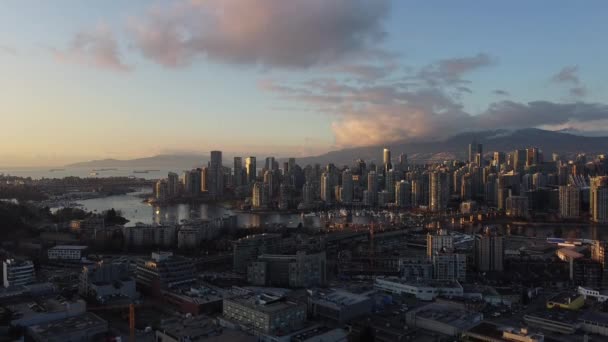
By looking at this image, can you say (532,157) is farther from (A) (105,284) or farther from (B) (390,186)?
(A) (105,284)

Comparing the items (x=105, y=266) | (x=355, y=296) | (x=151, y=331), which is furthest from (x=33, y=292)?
(x=355, y=296)

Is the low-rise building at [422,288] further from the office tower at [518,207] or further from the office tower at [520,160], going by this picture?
the office tower at [520,160]

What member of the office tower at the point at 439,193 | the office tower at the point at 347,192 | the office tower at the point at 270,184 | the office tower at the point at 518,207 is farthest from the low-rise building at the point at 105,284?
the office tower at the point at 347,192

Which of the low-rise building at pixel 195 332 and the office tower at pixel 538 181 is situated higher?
the office tower at pixel 538 181

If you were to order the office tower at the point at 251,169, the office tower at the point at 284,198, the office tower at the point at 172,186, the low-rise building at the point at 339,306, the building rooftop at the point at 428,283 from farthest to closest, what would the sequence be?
the office tower at the point at 251,169, the office tower at the point at 172,186, the office tower at the point at 284,198, the building rooftop at the point at 428,283, the low-rise building at the point at 339,306

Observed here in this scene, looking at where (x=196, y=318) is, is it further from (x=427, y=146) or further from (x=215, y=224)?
(x=427, y=146)

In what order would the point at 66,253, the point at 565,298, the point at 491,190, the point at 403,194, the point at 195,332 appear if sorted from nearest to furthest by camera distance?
1. the point at 195,332
2. the point at 565,298
3. the point at 66,253
4. the point at 403,194
5. the point at 491,190

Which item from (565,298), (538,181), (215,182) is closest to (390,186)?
(538,181)
